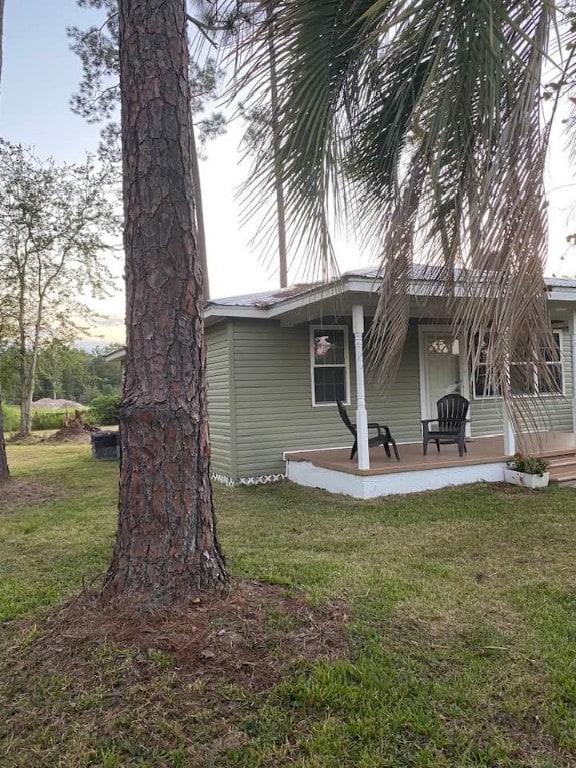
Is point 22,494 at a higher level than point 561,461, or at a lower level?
lower

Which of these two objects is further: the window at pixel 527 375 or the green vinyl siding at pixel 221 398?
the green vinyl siding at pixel 221 398

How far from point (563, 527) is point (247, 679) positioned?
3.90 metres

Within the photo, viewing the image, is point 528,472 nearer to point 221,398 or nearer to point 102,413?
point 221,398

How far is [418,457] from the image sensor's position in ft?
25.1

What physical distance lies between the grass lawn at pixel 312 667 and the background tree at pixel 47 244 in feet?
53.5

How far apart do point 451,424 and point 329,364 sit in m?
2.17

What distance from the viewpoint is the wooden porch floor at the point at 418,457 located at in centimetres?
692

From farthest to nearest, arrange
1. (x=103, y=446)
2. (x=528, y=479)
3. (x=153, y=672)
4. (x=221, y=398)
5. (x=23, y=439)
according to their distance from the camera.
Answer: (x=23, y=439)
(x=103, y=446)
(x=221, y=398)
(x=528, y=479)
(x=153, y=672)

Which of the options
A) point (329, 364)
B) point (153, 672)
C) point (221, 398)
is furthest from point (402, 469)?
point (153, 672)

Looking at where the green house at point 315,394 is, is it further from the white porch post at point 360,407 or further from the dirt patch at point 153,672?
the dirt patch at point 153,672

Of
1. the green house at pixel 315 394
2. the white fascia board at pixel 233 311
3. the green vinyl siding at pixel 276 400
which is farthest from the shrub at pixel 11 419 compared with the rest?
the white fascia board at pixel 233 311

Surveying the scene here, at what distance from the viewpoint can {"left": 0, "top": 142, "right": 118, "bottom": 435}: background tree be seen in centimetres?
1730

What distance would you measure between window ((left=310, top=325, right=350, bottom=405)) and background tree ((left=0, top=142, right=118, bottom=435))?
1285cm

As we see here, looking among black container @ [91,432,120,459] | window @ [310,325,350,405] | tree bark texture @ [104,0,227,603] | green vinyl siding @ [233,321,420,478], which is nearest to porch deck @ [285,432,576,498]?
green vinyl siding @ [233,321,420,478]
